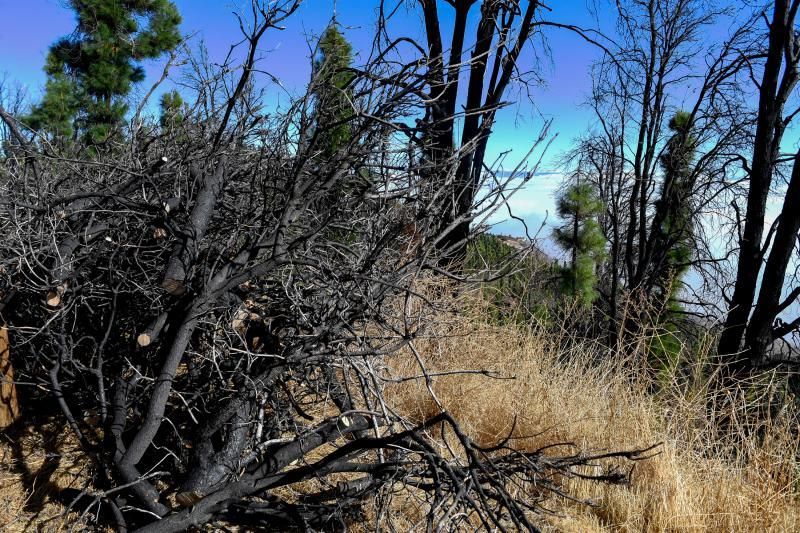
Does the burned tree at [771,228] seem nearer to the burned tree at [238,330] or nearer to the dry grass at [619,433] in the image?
the dry grass at [619,433]

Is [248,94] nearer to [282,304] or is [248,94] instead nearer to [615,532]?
Answer: [282,304]

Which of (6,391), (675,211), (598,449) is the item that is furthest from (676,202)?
(6,391)

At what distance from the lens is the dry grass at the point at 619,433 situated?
3.76 metres

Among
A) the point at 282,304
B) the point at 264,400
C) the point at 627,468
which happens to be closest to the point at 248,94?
the point at 282,304

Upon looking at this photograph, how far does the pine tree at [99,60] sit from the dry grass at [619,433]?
46.4 feet

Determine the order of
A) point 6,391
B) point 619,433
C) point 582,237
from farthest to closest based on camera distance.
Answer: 1. point 582,237
2. point 619,433
3. point 6,391

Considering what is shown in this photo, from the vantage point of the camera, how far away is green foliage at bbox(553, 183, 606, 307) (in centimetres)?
1647

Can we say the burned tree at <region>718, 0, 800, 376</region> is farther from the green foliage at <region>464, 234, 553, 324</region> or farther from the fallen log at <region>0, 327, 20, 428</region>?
the fallen log at <region>0, 327, 20, 428</region>

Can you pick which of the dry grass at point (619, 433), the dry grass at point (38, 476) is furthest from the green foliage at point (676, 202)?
the dry grass at point (38, 476)

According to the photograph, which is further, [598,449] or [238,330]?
[598,449]

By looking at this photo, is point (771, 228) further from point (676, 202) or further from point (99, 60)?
point (99, 60)

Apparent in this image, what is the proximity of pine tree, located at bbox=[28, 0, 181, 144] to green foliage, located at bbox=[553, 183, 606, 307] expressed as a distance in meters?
11.3

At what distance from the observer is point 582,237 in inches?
656

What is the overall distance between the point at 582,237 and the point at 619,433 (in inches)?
499
